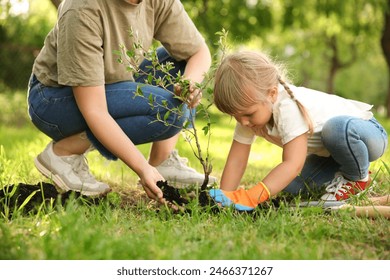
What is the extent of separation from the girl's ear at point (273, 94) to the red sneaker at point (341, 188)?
0.59 meters

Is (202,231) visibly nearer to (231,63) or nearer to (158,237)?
(158,237)

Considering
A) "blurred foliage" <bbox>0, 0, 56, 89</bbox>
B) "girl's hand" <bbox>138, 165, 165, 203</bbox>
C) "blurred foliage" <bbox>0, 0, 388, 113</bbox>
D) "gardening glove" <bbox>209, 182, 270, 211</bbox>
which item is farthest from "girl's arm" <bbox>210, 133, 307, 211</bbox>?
"blurred foliage" <bbox>0, 0, 56, 89</bbox>

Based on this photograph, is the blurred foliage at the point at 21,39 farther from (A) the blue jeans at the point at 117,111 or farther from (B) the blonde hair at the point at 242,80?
(B) the blonde hair at the point at 242,80

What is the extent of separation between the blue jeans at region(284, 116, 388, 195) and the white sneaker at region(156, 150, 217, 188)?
0.54m

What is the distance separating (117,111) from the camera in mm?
2906

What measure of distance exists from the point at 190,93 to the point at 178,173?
72 centimetres

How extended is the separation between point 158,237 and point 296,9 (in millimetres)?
9651

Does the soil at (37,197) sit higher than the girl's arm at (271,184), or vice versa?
the girl's arm at (271,184)

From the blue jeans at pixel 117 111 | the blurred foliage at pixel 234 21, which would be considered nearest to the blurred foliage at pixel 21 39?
the blurred foliage at pixel 234 21

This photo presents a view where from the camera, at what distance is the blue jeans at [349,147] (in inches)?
107

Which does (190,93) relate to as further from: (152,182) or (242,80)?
(152,182)

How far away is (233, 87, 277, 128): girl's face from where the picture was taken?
2.54 m

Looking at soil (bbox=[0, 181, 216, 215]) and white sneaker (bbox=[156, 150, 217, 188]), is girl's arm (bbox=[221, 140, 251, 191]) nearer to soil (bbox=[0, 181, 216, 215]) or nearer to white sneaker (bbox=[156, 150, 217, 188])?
soil (bbox=[0, 181, 216, 215])

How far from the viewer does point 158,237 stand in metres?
2.01
